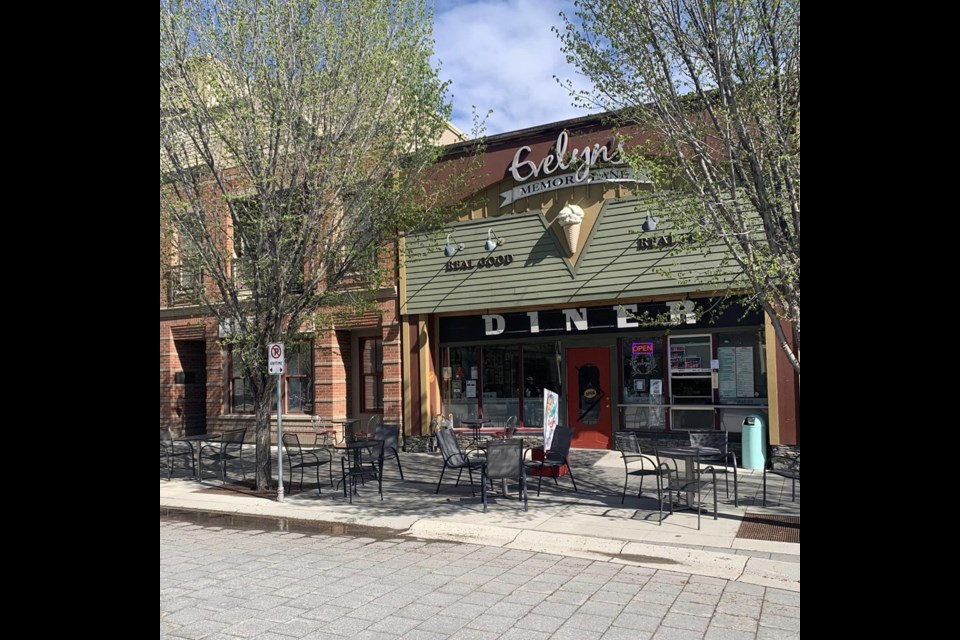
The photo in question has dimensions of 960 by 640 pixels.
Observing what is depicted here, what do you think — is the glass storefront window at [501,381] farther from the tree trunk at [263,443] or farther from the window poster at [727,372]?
the tree trunk at [263,443]

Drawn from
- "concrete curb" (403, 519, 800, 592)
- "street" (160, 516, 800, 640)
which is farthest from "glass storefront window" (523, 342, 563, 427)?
"street" (160, 516, 800, 640)

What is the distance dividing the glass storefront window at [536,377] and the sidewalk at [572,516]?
2.61 meters

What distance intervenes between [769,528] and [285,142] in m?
8.77

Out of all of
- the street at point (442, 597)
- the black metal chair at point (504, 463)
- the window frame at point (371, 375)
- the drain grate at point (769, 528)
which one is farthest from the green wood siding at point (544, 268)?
the street at point (442, 597)

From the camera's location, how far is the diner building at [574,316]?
1349 centimetres

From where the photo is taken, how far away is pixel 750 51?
8281mm

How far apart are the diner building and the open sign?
0.07 ft

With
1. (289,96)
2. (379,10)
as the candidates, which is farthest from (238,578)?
(379,10)

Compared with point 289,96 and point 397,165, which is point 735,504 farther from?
point 289,96

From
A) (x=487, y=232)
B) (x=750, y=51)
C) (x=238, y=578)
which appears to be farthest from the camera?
(x=487, y=232)

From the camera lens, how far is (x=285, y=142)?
11.3m

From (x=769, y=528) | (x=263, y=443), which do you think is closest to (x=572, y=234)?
(x=263, y=443)
